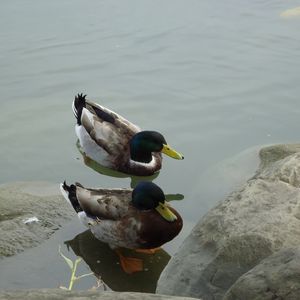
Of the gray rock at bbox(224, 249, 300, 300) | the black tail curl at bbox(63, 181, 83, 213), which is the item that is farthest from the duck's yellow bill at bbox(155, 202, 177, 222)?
the gray rock at bbox(224, 249, 300, 300)

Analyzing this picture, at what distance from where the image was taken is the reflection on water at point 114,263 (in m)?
4.89

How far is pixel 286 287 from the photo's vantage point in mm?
2246

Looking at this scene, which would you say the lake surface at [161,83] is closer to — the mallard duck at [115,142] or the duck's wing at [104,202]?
the mallard duck at [115,142]

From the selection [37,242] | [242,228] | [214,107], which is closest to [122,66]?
[214,107]

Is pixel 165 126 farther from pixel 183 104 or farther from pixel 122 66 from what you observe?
pixel 122 66

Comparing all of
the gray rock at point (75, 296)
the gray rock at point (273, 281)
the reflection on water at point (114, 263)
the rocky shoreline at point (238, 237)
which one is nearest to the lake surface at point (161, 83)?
the reflection on water at point (114, 263)

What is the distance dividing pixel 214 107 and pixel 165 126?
0.78 m

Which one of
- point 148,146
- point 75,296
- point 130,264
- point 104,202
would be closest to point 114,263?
point 130,264

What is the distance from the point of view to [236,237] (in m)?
3.43

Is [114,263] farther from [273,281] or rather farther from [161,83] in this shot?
[161,83]

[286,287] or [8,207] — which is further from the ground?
[286,287]

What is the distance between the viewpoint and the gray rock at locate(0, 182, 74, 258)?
17.4 feet

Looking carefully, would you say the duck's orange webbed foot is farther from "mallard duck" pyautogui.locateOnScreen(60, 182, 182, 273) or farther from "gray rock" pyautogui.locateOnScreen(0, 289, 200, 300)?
"gray rock" pyautogui.locateOnScreen(0, 289, 200, 300)

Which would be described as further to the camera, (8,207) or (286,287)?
(8,207)
